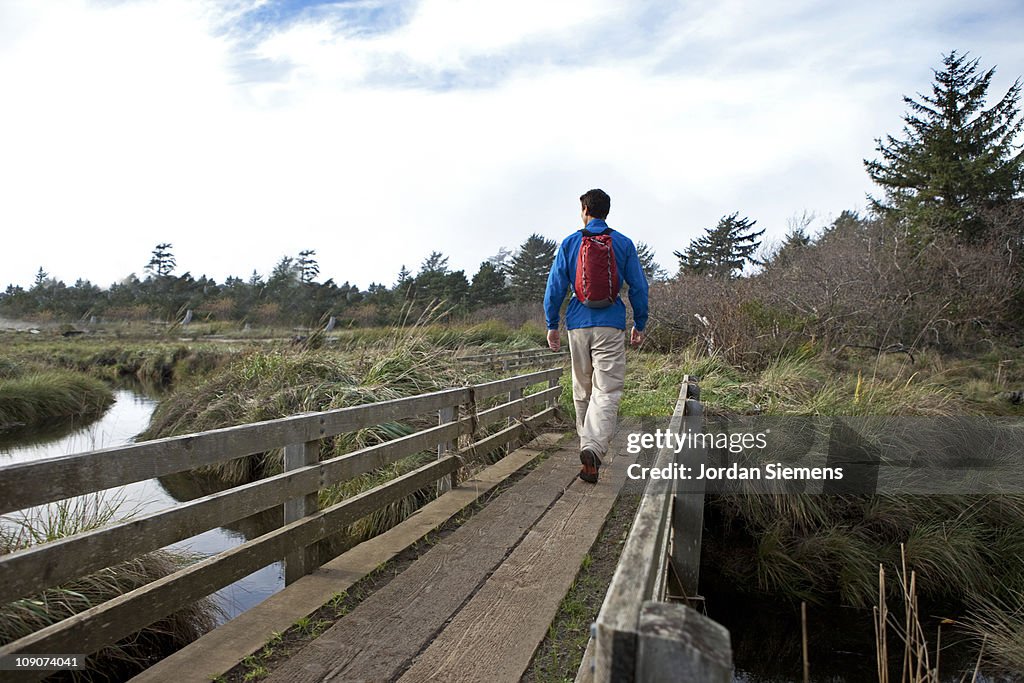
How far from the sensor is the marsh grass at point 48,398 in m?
12.2

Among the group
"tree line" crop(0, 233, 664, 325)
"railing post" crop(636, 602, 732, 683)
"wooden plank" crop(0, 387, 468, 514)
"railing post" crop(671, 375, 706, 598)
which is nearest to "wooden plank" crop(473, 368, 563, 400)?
"wooden plank" crop(0, 387, 468, 514)

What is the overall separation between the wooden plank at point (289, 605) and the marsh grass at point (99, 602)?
0.61m

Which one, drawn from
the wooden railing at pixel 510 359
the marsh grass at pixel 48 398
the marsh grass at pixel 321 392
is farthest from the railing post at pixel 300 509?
the marsh grass at pixel 48 398

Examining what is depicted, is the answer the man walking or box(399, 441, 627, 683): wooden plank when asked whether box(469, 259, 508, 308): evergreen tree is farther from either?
box(399, 441, 627, 683): wooden plank

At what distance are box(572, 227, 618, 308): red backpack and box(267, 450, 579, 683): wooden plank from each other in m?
1.49

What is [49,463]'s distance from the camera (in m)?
2.16

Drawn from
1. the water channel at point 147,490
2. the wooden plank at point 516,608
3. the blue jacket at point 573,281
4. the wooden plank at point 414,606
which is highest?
the blue jacket at point 573,281

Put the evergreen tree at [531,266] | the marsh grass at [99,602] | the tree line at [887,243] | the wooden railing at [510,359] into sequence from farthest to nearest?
the evergreen tree at [531,266], the tree line at [887,243], the wooden railing at [510,359], the marsh grass at [99,602]

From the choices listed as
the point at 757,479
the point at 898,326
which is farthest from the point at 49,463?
the point at 898,326

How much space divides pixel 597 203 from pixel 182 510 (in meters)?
3.31

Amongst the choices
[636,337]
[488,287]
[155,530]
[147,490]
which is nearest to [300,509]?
[155,530]

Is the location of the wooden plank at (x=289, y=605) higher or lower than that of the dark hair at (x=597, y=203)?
lower

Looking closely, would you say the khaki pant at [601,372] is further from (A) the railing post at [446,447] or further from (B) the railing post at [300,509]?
(B) the railing post at [300,509]

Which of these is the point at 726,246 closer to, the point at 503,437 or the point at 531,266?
the point at 531,266
